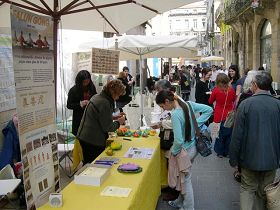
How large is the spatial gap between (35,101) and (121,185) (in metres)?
1.23

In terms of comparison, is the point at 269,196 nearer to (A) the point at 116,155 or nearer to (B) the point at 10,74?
(A) the point at 116,155

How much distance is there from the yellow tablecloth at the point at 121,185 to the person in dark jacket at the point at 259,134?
1.02 metres

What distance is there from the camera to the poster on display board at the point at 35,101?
245cm

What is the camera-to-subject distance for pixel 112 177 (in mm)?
3686

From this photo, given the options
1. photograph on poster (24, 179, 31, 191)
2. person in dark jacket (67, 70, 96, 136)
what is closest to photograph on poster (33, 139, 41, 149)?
photograph on poster (24, 179, 31, 191)

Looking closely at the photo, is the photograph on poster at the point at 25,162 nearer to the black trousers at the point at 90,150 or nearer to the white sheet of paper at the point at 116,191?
the white sheet of paper at the point at 116,191

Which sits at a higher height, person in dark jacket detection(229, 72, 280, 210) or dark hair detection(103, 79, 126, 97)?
dark hair detection(103, 79, 126, 97)

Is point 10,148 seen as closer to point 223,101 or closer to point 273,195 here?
point 273,195

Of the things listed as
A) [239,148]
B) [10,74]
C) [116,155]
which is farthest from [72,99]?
[239,148]

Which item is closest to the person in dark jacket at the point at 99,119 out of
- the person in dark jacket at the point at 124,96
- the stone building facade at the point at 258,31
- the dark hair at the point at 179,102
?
the dark hair at the point at 179,102

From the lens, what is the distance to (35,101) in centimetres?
265

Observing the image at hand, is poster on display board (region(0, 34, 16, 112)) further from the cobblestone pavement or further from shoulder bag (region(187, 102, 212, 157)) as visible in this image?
shoulder bag (region(187, 102, 212, 157))

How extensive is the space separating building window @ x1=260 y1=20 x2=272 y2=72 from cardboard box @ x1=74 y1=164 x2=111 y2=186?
1696 cm

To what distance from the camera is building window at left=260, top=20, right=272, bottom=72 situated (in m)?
19.2
